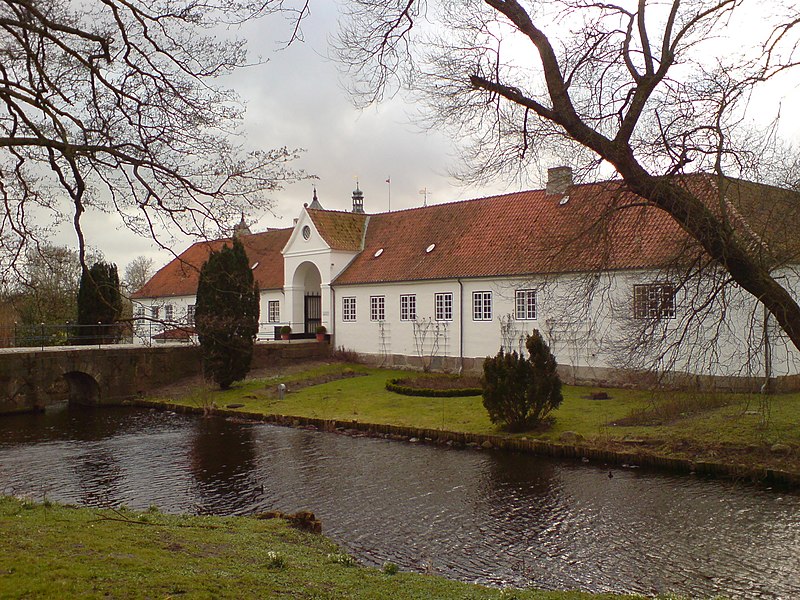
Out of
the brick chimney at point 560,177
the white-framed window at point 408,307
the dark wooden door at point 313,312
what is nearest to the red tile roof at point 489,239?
the brick chimney at point 560,177

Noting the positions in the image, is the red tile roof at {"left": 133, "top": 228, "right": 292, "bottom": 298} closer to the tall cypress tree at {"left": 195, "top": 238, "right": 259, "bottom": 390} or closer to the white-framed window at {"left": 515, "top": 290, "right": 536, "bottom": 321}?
the tall cypress tree at {"left": 195, "top": 238, "right": 259, "bottom": 390}

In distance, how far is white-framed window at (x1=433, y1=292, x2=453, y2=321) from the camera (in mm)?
26672

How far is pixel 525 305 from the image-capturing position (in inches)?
952

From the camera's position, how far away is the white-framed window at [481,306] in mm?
25305

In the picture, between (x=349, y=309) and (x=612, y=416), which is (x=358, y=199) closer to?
(x=349, y=309)

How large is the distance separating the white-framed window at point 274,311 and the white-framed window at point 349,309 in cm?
495

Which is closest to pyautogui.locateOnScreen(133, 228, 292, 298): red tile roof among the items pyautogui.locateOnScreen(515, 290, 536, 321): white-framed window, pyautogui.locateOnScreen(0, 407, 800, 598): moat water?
pyautogui.locateOnScreen(515, 290, 536, 321): white-framed window

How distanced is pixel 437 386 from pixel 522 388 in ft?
23.9

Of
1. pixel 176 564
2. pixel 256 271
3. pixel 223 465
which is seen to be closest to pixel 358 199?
pixel 256 271

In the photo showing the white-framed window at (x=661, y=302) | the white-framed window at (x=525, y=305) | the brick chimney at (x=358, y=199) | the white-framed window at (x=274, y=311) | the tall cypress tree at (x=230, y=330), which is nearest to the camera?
the white-framed window at (x=661, y=302)

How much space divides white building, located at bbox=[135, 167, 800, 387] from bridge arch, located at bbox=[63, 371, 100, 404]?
3.11 metres

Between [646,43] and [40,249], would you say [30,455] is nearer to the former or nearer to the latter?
[40,249]

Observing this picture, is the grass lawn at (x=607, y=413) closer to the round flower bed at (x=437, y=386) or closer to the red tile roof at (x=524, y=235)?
the round flower bed at (x=437, y=386)

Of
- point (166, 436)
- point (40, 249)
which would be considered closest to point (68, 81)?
point (40, 249)
